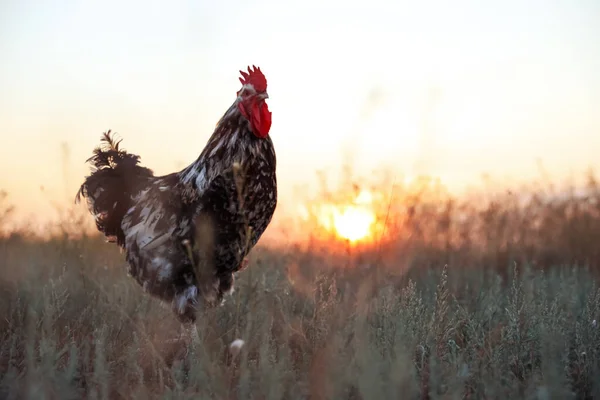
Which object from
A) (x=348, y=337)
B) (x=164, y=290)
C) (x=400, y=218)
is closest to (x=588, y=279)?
(x=400, y=218)

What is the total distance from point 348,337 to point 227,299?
155 centimetres

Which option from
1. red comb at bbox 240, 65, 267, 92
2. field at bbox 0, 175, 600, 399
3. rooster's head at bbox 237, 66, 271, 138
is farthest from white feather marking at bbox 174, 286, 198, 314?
red comb at bbox 240, 65, 267, 92

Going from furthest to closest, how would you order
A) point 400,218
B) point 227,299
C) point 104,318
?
point 400,218
point 227,299
point 104,318

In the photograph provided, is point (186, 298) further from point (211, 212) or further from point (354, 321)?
point (354, 321)

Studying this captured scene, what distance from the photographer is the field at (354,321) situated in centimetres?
238

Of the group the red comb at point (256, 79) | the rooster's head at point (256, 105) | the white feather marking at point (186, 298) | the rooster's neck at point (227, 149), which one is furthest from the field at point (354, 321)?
the red comb at point (256, 79)

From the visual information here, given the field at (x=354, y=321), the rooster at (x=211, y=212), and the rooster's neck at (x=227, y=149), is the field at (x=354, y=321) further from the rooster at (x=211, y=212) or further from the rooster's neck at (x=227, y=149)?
the rooster's neck at (x=227, y=149)

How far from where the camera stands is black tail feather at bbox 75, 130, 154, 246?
4734mm

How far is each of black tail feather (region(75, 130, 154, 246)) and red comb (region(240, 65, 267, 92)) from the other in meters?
1.28

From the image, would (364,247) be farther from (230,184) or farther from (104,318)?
(104,318)

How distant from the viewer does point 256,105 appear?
409cm

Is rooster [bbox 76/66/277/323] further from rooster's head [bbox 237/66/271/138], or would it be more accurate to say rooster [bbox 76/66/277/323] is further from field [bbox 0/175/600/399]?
field [bbox 0/175/600/399]

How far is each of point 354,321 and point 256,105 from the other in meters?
1.79

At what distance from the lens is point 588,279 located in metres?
4.86
